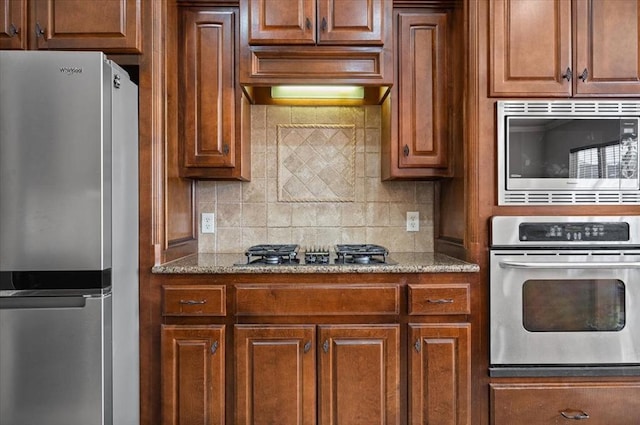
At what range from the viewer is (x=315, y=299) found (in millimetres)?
1860

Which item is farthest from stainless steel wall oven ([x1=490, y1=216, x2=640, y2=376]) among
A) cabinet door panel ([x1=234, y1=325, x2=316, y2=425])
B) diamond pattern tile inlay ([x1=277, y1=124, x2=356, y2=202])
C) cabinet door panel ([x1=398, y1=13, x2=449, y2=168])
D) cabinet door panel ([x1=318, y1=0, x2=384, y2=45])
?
cabinet door panel ([x1=318, y1=0, x2=384, y2=45])

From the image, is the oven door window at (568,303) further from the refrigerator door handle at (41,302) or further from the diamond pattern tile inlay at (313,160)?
the refrigerator door handle at (41,302)

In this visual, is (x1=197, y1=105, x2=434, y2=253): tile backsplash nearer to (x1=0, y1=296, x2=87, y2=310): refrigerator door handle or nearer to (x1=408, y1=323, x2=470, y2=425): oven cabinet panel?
(x1=408, y1=323, x2=470, y2=425): oven cabinet panel

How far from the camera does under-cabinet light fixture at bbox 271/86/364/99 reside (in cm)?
236

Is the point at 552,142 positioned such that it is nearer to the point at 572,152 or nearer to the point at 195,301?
the point at 572,152

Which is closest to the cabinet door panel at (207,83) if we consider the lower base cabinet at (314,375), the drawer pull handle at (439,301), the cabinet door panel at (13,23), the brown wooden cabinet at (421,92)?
the cabinet door panel at (13,23)

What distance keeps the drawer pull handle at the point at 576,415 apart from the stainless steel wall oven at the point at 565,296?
174 millimetres

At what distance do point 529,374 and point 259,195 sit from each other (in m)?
1.75

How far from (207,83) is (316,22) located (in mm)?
664

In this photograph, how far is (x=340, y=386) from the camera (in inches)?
72.6

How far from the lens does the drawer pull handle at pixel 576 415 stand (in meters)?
1.84

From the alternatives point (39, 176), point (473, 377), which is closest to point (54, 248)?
point (39, 176)

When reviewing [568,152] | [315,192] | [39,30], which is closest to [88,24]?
[39,30]

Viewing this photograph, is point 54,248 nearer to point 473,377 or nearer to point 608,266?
point 473,377
